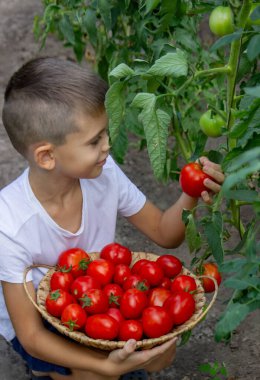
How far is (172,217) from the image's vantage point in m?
2.31

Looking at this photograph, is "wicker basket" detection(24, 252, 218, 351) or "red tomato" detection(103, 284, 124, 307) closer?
"wicker basket" detection(24, 252, 218, 351)

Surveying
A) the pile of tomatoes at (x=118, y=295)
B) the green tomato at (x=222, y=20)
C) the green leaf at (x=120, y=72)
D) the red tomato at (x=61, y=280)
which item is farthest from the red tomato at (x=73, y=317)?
the green tomato at (x=222, y=20)

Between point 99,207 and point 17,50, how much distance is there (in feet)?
7.53

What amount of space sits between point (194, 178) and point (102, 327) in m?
0.44

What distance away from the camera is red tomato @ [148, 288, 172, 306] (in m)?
2.08

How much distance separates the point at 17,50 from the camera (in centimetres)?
446

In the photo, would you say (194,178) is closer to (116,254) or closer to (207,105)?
(207,105)

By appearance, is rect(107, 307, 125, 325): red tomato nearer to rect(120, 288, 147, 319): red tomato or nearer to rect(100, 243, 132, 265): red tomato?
rect(120, 288, 147, 319): red tomato

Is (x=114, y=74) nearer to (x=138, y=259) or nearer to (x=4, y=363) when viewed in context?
(x=138, y=259)

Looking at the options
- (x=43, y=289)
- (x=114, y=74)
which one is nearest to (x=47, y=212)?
(x=43, y=289)

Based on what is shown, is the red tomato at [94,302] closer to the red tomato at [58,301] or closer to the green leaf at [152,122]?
the red tomato at [58,301]

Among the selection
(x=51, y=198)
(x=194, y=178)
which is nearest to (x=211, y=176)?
(x=194, y=178)

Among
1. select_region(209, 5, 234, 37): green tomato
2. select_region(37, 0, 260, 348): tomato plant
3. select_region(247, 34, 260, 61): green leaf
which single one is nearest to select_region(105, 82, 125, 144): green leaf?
select_region(37, 0, 260, 348): tomato plant

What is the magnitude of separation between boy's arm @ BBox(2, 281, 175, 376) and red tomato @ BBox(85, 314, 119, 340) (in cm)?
6
